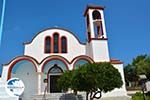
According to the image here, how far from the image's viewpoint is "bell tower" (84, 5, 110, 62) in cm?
2503

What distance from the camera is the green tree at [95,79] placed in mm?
17469

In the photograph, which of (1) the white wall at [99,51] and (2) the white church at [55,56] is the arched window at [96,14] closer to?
(2) the white church at [55,56]

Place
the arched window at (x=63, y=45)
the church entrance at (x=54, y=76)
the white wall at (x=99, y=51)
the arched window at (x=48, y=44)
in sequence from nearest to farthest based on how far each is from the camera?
1. the church entrance at (x=54, y=76)
2. the white wall at (x=99, y=51)
3. the arched window at (x=48, y=44)
4. the arched window at (x=63, y=45)

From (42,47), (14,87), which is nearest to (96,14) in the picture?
(42,47)

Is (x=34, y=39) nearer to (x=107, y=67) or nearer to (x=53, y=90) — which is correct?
(x=53, y=90)

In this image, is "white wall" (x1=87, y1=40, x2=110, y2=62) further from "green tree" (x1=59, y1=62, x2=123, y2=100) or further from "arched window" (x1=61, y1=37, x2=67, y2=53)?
"green tree" (x1=59, y1=62, x2=123, y2=100)

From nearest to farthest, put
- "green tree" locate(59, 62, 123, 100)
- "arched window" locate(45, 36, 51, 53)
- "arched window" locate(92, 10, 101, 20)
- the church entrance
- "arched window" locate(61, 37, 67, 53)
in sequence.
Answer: "green tree" locate(59, 62, 123, 100) < the church entrance < "arched window" locate(45, 36, 51, 53) < "arched window" locate(61, 37, 67, 53) < "arched window" locate(92, 10, 101, 20)

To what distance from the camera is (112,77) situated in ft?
58.9

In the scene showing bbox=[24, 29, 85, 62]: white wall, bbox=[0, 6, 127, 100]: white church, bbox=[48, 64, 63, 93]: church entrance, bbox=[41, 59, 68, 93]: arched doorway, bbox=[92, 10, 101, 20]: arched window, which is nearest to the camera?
bbox=[0, 6, 127, 100]: white church

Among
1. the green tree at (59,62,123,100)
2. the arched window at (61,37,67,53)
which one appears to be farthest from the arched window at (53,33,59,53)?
the green tree at (59,62,123,100)

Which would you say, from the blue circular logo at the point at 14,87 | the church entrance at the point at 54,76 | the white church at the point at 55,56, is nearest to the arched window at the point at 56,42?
the white church at the point at 55,56

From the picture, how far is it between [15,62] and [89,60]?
7.67 meters

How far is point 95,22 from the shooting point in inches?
1096

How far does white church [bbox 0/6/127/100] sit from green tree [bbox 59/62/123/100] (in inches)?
222
